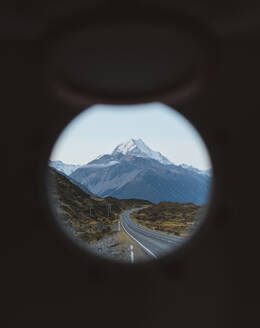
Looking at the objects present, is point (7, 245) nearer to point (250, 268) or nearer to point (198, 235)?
point (198, 235)

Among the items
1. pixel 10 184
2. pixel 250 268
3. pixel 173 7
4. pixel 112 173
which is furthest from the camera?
pixel 112 173

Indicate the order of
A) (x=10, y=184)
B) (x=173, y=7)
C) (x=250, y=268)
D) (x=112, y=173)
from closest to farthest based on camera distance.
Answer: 1. (x=173, y=7)
2. (x=250, y=268)
3. (x=10, y=184)
4. (x=112, y=173)

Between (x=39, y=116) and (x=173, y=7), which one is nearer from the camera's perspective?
(x=173, y=7)

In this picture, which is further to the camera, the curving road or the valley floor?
the curving road

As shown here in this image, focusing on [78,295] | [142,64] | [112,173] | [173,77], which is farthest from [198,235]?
[112,173]

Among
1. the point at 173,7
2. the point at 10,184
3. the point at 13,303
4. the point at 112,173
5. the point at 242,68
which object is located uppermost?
the point at 112,173

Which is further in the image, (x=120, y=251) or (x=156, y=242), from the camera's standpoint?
(x=156, y=242)

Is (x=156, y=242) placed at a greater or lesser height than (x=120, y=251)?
lesser

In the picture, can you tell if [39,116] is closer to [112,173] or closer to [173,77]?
[173,77]

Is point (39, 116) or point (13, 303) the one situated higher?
point (39, 116)

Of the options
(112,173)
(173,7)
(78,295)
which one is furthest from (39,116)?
(112,173)

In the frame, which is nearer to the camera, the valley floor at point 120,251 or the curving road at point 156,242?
the valley floor at point 120,251
